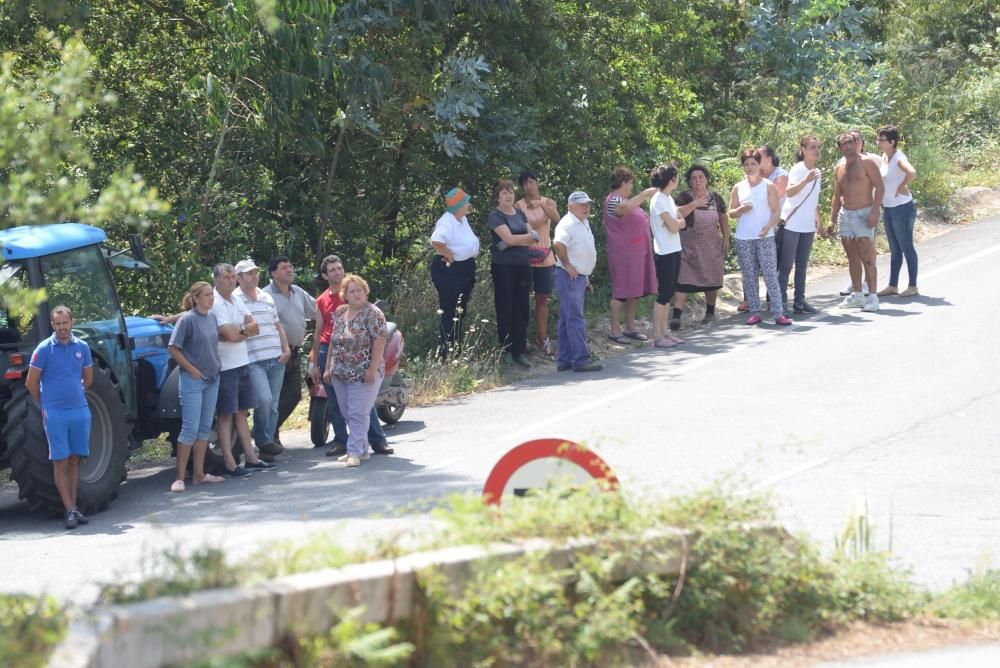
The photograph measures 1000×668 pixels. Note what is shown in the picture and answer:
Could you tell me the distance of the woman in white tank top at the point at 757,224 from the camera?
52.5ft

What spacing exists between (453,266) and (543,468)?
8.70 meters

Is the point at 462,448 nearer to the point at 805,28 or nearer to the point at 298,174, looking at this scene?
the point at 298,174

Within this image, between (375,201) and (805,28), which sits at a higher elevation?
(805,28)

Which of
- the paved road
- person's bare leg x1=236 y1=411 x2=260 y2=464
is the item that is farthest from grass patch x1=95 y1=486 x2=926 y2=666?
person's bare leg x1=236 y1=411 x2=260 y2=464

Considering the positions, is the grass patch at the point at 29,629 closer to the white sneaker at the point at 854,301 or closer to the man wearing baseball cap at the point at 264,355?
the man wearing baseball cap at the point at 264,355

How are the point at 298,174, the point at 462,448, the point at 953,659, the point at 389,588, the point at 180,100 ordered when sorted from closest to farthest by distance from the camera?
the point at 389,588
the point at 953,659
the point at 462,448
the point at 180,100
the point at 298,174

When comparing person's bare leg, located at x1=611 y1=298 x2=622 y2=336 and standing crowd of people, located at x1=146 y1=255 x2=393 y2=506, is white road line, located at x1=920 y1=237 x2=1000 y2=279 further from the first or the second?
standing crowd of people, located at x1=146 y1=255 x2=393 y2=506

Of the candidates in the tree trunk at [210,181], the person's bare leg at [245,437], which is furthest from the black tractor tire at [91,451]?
the tree trunk at [210,181]

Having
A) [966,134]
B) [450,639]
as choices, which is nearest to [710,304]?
[966,134]

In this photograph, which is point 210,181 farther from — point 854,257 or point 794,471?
point 794,471

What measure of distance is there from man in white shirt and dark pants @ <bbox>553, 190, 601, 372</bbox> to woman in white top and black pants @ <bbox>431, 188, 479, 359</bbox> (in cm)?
101

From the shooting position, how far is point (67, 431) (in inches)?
413

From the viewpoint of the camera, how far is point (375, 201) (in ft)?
57.9

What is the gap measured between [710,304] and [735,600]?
35.0ft
